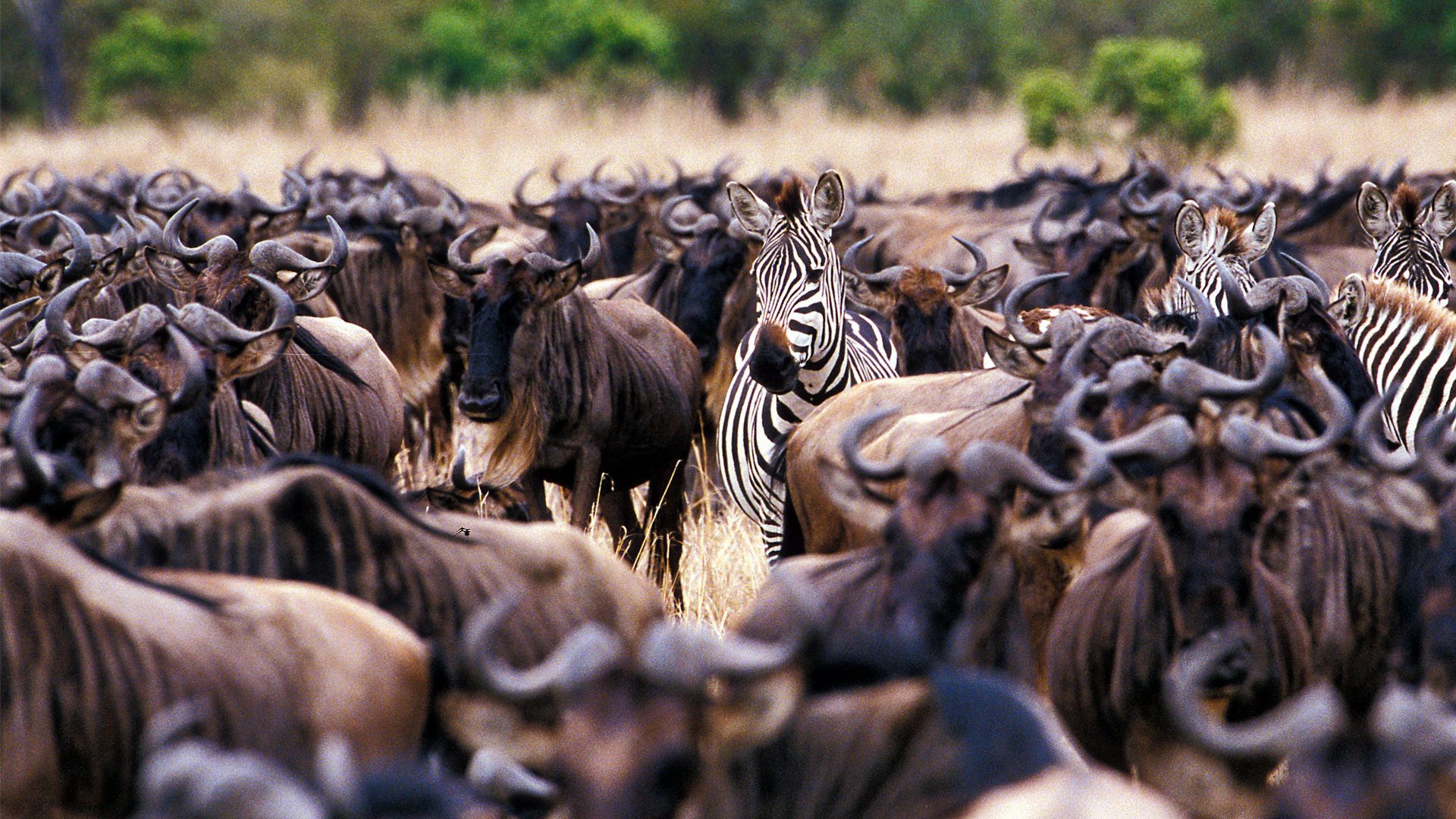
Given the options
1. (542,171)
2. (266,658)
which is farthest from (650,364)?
(542,171)

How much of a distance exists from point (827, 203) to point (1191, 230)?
1.74 metres

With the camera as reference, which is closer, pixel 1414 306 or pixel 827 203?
pixel 827 203

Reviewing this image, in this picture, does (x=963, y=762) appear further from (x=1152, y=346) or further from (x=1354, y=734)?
(x=1152, y=346)

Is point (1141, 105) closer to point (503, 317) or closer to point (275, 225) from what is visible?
point (275, 225)

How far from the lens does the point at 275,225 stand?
11.2 meters

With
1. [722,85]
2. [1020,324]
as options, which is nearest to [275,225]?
[1020,324]

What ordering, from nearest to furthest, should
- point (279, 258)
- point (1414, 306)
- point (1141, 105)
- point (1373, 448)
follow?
1. point (1373, 448)
2. point (1414, 306)
3. point (279, 258)
4. point (1141, 105)

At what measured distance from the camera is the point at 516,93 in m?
32.0

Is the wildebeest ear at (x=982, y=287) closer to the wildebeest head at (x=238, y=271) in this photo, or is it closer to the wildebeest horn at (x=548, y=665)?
the wildebeest head at (x=238, y=271)

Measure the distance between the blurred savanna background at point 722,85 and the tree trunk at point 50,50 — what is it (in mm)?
63

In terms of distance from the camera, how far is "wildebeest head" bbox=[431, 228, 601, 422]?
279 inches

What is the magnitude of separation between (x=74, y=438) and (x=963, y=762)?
2.83 m

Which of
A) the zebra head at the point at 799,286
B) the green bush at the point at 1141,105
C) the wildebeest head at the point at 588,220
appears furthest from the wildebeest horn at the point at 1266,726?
the green bush at the point at 1141,105

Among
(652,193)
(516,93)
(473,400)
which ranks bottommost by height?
(516,93)
